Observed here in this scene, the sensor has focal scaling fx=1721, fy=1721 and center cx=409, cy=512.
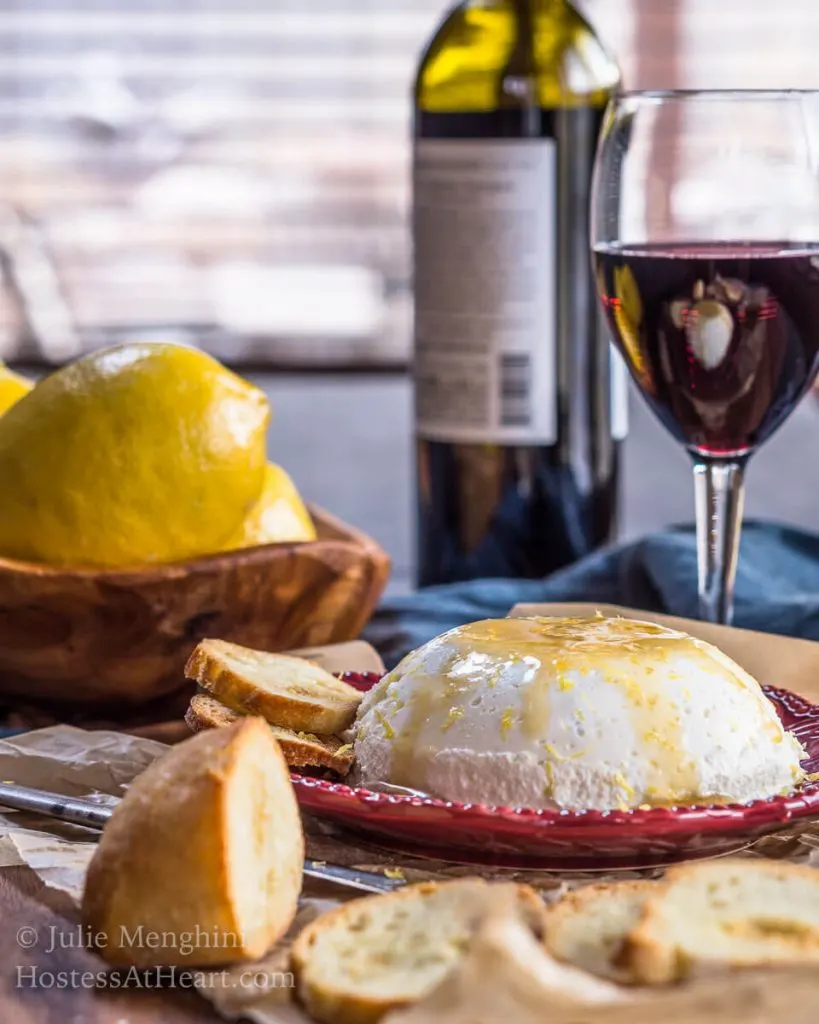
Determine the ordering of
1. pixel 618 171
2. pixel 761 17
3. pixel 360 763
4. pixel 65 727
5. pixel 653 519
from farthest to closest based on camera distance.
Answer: pixel 761 17, pixel 653 519, pixel 618 171, pixel 65 727, pixel 360 763

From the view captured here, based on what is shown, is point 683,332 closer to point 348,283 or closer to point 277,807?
point 277,807

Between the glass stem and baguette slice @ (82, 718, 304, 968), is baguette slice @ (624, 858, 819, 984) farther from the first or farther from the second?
the glass stem

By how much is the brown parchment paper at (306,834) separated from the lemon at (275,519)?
0.25 ft

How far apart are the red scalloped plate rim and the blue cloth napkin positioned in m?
0.42

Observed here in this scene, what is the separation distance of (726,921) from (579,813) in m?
0.09

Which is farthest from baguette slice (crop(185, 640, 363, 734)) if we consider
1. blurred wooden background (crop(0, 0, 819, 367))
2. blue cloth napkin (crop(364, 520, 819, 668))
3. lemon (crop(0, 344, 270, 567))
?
blurred wooden background (crop(0, 0, 819, 367))

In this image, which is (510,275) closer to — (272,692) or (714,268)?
(714,268)

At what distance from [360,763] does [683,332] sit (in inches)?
14.4

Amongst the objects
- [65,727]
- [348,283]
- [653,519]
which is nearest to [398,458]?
[653,519]

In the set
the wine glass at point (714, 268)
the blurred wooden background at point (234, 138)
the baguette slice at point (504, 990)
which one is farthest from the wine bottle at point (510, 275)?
the blurred wooden background at point (234, 138)

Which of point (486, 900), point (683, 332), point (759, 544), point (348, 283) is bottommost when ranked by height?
point (348, 283)

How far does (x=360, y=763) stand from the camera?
29.2 inches

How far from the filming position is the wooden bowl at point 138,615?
0.91 metres

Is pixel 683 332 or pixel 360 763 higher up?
pixel 683 332
